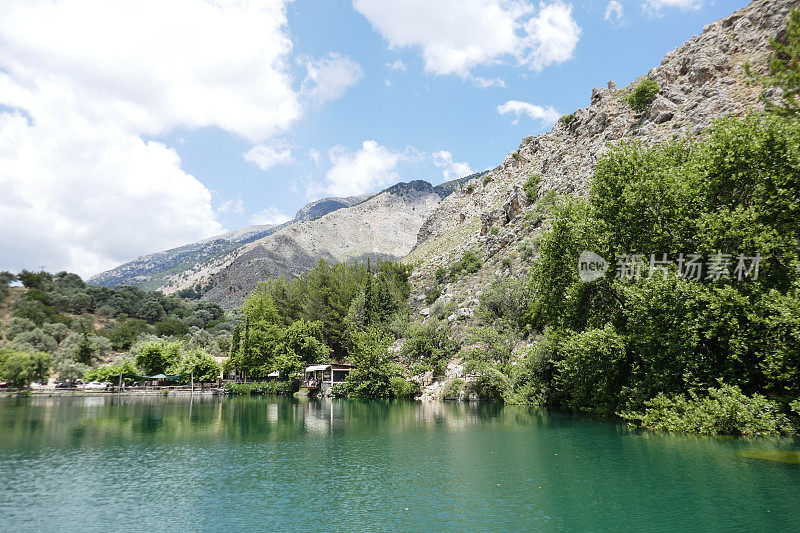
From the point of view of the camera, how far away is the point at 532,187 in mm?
78250

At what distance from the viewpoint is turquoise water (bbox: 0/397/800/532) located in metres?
12.7

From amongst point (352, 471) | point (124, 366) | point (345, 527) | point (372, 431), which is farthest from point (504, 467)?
point (124, 366)

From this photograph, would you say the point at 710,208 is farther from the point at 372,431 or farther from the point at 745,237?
the point at 372,431

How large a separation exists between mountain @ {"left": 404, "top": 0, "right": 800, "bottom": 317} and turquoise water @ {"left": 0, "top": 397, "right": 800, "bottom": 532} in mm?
28966

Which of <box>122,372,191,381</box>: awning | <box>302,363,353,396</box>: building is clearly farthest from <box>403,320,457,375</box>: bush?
<box>122,372,191,381</box>: awning

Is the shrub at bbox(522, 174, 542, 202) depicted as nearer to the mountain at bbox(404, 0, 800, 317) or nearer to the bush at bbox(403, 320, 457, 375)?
the mountain at bbox(404, 0, 800, 317)

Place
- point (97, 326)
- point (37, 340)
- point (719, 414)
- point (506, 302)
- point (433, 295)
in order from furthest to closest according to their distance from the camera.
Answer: point (97, 326), point (37, 340), point (433, 295), point (506, 302), point (719, 414)

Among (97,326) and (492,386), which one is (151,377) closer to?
(97,326)

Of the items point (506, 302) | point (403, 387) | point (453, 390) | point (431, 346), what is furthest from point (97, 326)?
point (506, 302)

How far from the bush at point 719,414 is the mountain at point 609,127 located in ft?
80.1

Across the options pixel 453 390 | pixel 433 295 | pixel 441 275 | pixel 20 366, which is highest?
pixel 441 275

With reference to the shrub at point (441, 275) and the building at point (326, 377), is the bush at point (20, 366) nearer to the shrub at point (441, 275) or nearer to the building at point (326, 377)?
the building at point (326, 377)

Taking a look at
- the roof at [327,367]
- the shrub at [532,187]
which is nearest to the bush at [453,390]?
the roof at [327,367]

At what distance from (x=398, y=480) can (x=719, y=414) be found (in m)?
16.3
